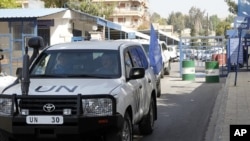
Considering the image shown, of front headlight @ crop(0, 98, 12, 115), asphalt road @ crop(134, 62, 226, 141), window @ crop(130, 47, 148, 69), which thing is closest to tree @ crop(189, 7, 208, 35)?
asphalt road @ crop(134, 62, 226, 141)

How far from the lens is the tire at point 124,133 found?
710 centimetres

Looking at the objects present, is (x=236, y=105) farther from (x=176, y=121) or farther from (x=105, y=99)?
(x=105, y=99)

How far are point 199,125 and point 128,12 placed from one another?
89331mm

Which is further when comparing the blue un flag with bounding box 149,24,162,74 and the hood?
the blue un flag with bounding box 149,24,162,74

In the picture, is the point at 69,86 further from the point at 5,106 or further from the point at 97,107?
the point at 5,106

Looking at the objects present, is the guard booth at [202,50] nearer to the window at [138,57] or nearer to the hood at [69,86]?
the window at [138,57]

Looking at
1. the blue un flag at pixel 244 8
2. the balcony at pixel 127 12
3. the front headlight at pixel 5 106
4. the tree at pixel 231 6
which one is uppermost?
the balcony at pixel 127 12

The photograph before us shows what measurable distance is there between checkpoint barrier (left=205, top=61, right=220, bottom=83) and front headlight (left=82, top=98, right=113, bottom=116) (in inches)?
637

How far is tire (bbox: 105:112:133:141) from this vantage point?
710 cm

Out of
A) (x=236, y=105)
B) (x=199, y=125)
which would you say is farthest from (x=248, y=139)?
(x=236, y=105)

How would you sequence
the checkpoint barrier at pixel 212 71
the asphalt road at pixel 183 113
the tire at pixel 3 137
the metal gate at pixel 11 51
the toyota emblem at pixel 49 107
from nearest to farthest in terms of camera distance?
the toyota emblem at pixel 49 107
the tire at pixel 3 137
the asphalt road at pixel 183 113
the checkpoint barrier at pixel 212 71
the metal gate at pixel 11 51

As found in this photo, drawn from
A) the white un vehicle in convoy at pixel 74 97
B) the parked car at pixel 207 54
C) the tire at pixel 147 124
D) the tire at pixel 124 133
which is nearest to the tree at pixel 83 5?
the parked car at pixel 207 54

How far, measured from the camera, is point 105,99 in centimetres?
693

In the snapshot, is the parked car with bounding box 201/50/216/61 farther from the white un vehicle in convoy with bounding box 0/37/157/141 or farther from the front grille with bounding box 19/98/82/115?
the front grille with bounding box 19/98/82/115
